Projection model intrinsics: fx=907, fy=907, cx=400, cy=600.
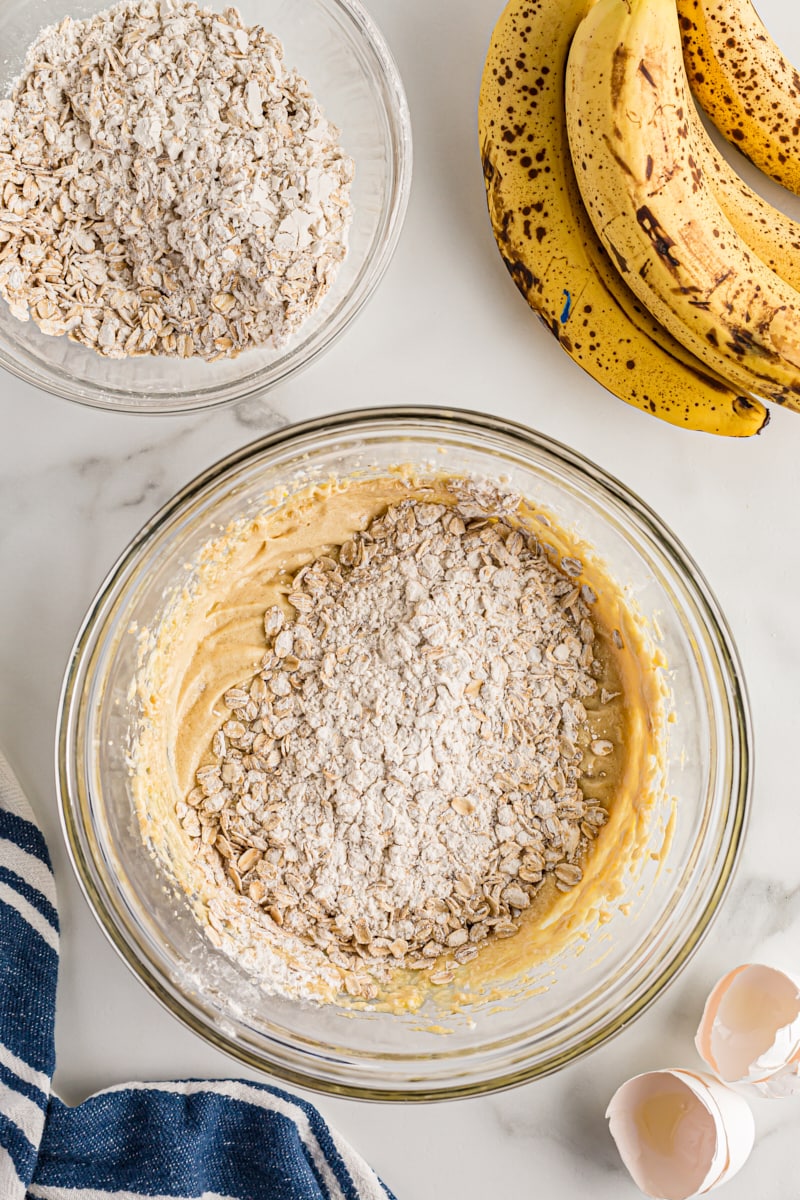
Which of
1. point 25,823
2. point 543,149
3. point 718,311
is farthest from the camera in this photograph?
point 25,823

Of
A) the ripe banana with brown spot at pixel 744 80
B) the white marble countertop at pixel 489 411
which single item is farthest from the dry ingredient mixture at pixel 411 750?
the ripe banana with brown spot at pixel 744 80

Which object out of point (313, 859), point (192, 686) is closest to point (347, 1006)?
point (313, 859)

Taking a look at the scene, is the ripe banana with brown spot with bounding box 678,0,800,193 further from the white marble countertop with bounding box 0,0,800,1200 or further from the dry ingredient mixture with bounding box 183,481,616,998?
the dry ingredient mixture with bounding box 183,481,616,998

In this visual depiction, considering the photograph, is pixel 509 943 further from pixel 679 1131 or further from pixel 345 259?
pixel 345 259

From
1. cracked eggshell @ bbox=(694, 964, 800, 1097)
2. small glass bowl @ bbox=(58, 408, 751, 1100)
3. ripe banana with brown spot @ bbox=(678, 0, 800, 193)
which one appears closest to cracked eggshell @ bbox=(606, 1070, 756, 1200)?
cracked eggshell @ bbox=(694, 964, 800, 1097)

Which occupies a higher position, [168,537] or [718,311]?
[168,537]

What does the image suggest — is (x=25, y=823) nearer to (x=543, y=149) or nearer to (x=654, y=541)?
(x=654, y=541)

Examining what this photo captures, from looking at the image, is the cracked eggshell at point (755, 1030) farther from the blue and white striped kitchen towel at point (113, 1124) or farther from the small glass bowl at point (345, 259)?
the small glass bowl at point (345, 259)
